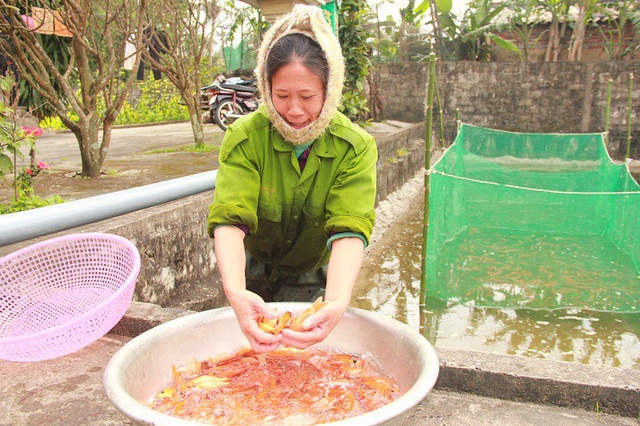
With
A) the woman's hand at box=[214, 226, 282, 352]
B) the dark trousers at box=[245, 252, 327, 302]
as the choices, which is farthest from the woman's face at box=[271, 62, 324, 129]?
the dark trousers at box=[245, 252, 327, 302]

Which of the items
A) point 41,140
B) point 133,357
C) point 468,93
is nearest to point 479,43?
point 468,93

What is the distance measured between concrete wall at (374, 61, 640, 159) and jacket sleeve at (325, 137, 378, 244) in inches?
433

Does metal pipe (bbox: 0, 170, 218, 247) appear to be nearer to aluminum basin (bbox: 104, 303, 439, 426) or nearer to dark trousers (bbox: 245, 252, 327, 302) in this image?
dark trousers (bbox: 245, 252, 327, 302)

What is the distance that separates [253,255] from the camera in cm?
209

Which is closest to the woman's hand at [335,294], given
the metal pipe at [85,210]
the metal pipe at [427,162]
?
the metal pipe at [85,210]

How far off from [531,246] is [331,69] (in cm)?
301

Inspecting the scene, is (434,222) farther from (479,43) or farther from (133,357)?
(479,43)

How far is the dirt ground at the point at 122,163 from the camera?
455cm

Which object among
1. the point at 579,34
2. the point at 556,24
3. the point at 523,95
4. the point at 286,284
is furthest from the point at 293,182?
the point at 556,24

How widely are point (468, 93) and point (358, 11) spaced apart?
15.6ft

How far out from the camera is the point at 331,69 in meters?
1.53

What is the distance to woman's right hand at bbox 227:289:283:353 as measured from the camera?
126cm

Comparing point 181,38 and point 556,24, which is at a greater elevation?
point 556,24

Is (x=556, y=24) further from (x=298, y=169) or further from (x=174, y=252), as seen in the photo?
(x=298, y=169)
